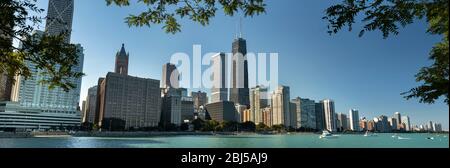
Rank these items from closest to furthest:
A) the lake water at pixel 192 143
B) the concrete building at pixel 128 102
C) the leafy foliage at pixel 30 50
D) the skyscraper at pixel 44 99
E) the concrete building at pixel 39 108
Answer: the leafy foliage at pixel 30 50
the lake water at pixel 192 143
the concrete building at pixel 39 108
the skyscraper at pixel 44 99
the concrete building at pixel 128 102

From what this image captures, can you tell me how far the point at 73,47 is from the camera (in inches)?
224

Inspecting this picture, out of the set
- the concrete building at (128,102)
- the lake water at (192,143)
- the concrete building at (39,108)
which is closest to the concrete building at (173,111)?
the concrete building at (128,102)

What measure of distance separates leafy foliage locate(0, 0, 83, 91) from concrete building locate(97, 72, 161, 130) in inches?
5952

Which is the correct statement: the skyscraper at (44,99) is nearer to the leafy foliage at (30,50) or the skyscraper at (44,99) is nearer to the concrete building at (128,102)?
the concrete building at (128,102)

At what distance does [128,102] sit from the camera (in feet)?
541

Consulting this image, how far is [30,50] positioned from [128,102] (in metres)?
167

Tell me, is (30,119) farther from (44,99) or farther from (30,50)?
(30,50)

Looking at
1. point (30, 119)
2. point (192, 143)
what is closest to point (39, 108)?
point (30, 119)

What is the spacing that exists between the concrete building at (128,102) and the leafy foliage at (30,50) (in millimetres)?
151186

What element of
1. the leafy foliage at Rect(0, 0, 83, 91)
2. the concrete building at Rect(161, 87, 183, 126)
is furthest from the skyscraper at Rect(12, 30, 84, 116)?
the leafy foliage at Rect(0, 0, 83, 91)

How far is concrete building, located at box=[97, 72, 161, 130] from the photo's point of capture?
155875 millimetres

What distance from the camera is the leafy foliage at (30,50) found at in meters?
4.80
